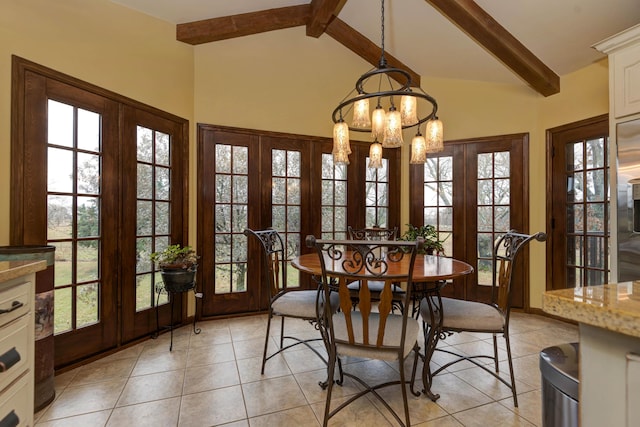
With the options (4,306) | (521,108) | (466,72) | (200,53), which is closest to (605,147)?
(521,108)

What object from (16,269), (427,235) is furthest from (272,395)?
(427,235)

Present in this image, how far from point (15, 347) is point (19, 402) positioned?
241mm

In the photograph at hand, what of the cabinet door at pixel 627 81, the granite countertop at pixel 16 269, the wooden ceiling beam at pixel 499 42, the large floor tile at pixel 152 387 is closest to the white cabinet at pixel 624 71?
the cabinet door at pixel 627 81

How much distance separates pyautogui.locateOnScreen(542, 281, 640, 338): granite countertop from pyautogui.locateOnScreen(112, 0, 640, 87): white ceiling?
2999 mm

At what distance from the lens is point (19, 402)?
3.93 ft

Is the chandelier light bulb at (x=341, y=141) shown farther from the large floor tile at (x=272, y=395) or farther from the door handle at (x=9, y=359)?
the door handle at (x=9, y=359)

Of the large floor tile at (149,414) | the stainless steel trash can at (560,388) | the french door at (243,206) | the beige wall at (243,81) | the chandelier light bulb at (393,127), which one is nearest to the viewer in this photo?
the stainless steel trash can at (560,388)

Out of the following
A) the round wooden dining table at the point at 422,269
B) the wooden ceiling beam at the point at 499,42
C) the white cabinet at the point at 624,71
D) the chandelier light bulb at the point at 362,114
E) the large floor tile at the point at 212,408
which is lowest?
the large floor tile at the point at 212,408

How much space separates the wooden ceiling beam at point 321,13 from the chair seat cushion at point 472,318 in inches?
121

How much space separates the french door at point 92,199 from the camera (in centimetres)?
212

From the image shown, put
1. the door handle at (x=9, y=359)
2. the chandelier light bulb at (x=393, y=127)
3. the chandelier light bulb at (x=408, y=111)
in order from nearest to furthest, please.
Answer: the door handle at (x=9, y=359) < the chandelier light bulb at (x=393, y=127) < the chandelier light bulb at (x=408, y=111)

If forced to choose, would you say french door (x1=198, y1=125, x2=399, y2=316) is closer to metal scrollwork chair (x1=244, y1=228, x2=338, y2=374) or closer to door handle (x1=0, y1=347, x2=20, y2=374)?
metal scrollwork chair (x1=244, y1=228, x2=338, y2=374)

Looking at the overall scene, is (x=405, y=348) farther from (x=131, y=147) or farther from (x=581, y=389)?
(x=131, y=147)

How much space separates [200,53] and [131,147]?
1.36 metres
